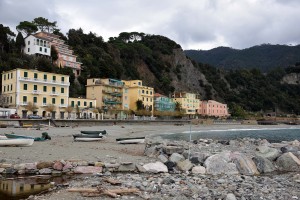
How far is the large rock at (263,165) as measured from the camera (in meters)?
16.6

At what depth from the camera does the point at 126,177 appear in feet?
42.9

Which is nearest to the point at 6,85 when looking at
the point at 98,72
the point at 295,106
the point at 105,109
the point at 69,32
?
the point at 105,109

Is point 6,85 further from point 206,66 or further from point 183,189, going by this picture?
point 206,66

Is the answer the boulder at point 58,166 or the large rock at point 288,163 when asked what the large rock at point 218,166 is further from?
the boulder at point 58,166

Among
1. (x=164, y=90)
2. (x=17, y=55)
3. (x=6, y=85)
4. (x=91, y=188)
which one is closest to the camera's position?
(x=91, y=188)

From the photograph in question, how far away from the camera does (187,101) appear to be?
114250 millimetres

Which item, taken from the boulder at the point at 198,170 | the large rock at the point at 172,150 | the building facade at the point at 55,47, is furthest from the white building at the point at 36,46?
the boulder at the point at 198,170

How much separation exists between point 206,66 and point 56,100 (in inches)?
4887

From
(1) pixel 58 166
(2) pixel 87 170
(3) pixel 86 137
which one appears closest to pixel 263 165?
(2) pixel 87 170

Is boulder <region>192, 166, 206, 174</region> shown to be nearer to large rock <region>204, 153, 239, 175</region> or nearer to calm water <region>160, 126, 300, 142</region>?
large rock <region>204, 153, 239, 175</region>

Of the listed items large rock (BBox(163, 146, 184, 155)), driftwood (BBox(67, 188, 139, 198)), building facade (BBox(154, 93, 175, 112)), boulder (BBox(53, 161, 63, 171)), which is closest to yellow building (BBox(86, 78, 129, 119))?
building facade (BBox(154, 93, 175, 112))

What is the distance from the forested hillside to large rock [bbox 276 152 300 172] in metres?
62.8

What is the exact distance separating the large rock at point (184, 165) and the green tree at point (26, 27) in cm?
8631

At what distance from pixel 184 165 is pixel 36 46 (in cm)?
7188
